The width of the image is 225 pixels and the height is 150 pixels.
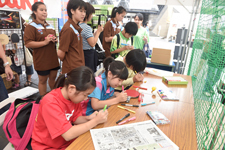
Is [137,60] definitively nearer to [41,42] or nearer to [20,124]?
[20,124]

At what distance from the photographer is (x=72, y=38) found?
5.32ft

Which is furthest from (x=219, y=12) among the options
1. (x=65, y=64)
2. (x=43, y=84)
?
(x=43, y=84)

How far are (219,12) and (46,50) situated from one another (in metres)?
1.84

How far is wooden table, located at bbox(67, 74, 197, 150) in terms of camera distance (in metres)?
0.76

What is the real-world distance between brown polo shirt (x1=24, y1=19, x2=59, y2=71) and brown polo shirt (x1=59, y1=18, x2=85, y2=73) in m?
0.30

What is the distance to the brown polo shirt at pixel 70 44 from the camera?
1568 mm

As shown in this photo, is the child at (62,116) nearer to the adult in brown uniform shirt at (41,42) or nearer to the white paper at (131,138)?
the white paper at (131,138)

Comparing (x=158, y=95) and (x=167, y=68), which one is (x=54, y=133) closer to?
(x=158, y=95)

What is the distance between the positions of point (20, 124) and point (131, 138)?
2.10 feet

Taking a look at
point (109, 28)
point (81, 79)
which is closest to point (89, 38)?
point (109, 28)

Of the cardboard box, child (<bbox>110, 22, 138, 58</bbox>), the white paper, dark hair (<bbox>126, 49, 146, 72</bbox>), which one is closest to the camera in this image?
the white paper

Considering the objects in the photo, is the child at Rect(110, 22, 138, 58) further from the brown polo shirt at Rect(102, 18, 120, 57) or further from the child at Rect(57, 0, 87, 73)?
the child at Rect(57, 0, 87, 73)

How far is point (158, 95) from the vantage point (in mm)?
1360

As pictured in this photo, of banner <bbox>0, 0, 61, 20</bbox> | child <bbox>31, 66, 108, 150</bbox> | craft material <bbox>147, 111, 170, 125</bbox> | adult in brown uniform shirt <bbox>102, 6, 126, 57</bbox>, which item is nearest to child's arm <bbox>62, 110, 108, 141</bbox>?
child <bbox>31, 66, 108, 150</bbox>
